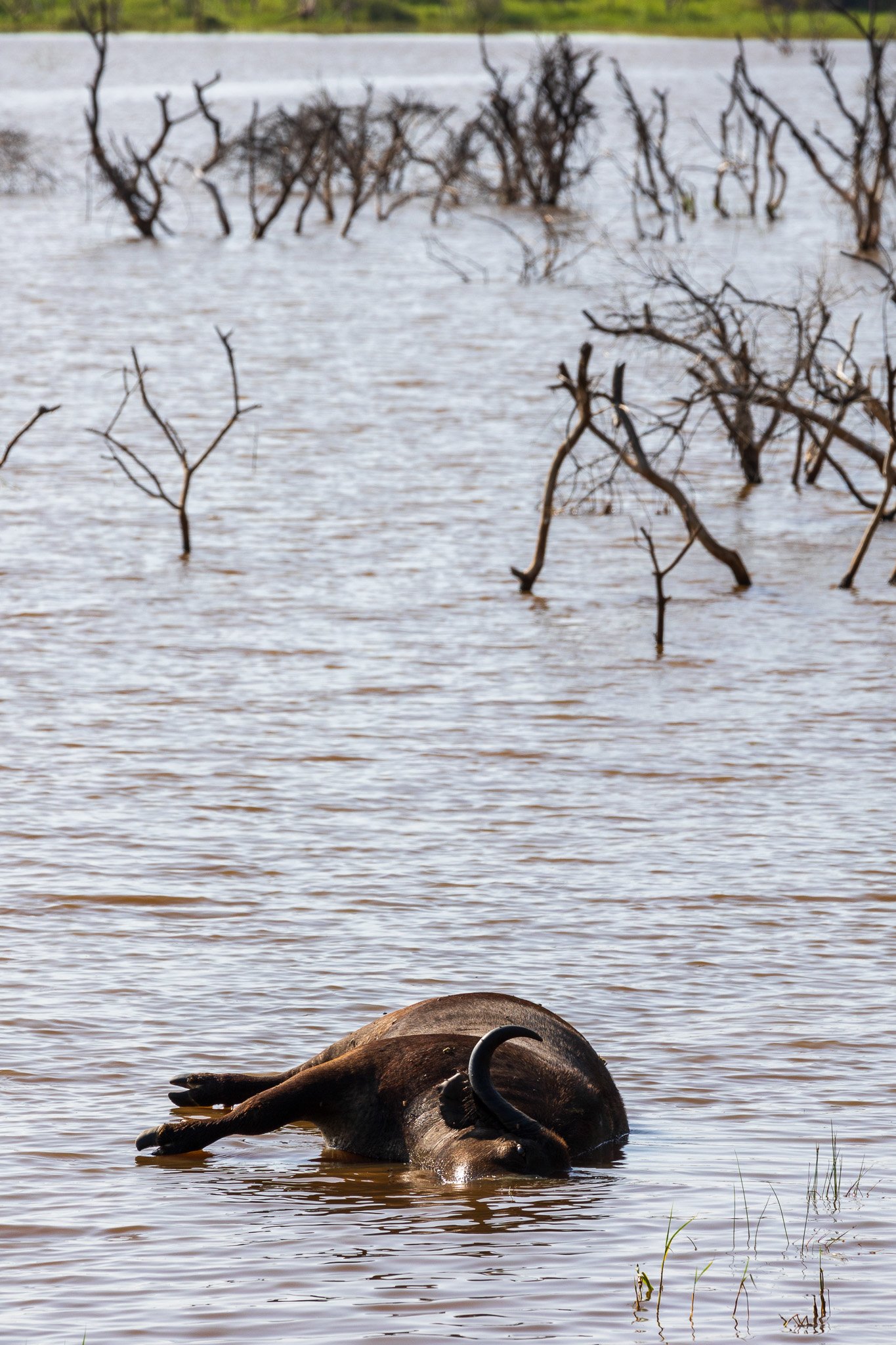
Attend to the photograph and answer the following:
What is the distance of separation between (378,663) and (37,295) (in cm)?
1658

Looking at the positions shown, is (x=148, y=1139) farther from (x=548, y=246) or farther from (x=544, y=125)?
(x=544, y=125)

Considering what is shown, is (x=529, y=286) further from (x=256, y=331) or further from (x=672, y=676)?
(x=672, y=676)

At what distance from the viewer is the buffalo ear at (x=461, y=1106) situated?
194 inches

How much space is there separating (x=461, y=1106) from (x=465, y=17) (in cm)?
8498

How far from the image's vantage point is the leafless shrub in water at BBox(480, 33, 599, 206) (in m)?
33.7

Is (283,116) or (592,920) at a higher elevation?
(283,116)

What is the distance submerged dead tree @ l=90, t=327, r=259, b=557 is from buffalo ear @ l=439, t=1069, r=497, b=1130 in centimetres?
755

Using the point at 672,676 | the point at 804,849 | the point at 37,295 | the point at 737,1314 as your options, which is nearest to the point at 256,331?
the point at 37,295

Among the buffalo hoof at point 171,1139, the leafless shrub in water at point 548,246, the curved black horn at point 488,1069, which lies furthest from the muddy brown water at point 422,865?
the leafless shrub in water at point 548,246

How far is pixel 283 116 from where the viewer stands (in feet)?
111

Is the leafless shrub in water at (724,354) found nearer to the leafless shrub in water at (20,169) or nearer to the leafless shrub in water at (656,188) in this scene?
the leafless shrub in water at (656,188)

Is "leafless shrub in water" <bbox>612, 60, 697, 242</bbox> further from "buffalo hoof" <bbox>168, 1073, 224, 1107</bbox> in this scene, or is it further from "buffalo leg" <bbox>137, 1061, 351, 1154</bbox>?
"buffalo leg" <bbox>137, 1061, 351, 1154</bbox>

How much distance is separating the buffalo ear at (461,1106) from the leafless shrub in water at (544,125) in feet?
95.5

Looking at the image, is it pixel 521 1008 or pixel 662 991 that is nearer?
pixel 521 1008
